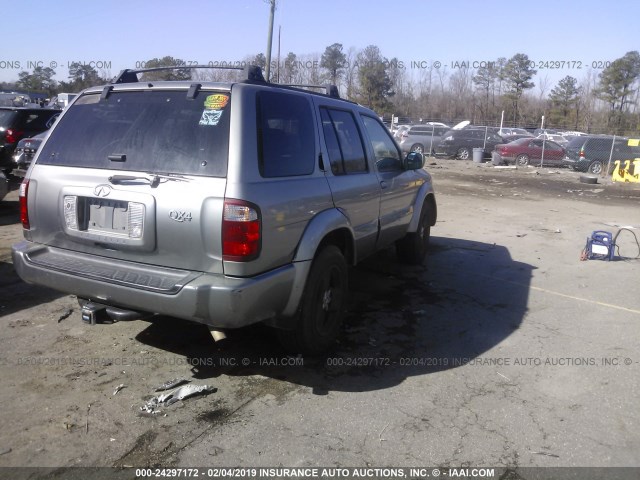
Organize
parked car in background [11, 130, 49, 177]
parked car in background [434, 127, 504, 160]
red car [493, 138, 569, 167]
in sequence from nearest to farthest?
parked car in background [11, 130, 49, 177], red car [493, 138, 569, 167], parked car in background [434, 127, 504, 160]

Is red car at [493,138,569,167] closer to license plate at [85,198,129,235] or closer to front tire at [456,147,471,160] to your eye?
front tire at [456,147,471,160]

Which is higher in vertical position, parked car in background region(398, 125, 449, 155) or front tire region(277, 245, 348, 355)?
parked car in background region(398, 125, 449, 155)

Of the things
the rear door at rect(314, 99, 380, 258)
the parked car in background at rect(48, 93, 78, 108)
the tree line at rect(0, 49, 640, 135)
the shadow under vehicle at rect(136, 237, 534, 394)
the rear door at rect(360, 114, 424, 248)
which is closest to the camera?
the shadow under vehicle at rect(136, 237, 534, 394)

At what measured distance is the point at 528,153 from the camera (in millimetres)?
25094

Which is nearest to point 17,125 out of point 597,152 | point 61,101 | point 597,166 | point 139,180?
point 139,180

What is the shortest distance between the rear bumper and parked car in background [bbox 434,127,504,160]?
2532cm

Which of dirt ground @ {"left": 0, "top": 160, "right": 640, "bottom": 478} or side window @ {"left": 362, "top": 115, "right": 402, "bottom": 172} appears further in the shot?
side window @ {"left": 362, "top": 115, "right": 402, "bottom": 172}

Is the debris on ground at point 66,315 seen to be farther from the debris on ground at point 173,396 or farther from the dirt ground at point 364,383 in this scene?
the debris on ground at point 173,396

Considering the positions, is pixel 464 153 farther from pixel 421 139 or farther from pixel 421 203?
pixel 421 203

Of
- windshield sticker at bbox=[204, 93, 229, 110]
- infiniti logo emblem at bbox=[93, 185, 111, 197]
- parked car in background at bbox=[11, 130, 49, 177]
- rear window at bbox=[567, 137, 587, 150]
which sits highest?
rear window at bbox=[567, 137, 587, 150]

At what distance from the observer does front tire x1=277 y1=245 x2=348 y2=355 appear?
3928mm

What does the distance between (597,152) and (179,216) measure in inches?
912

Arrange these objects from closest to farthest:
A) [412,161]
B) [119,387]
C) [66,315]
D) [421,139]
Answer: [119,387], [66,315], [412,161], [421,139]

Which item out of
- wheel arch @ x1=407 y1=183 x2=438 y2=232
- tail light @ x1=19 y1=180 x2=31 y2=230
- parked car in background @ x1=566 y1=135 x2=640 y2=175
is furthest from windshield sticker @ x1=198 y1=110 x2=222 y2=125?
parked car in background @ x1=566 y1=135 x2=640 y2=175
